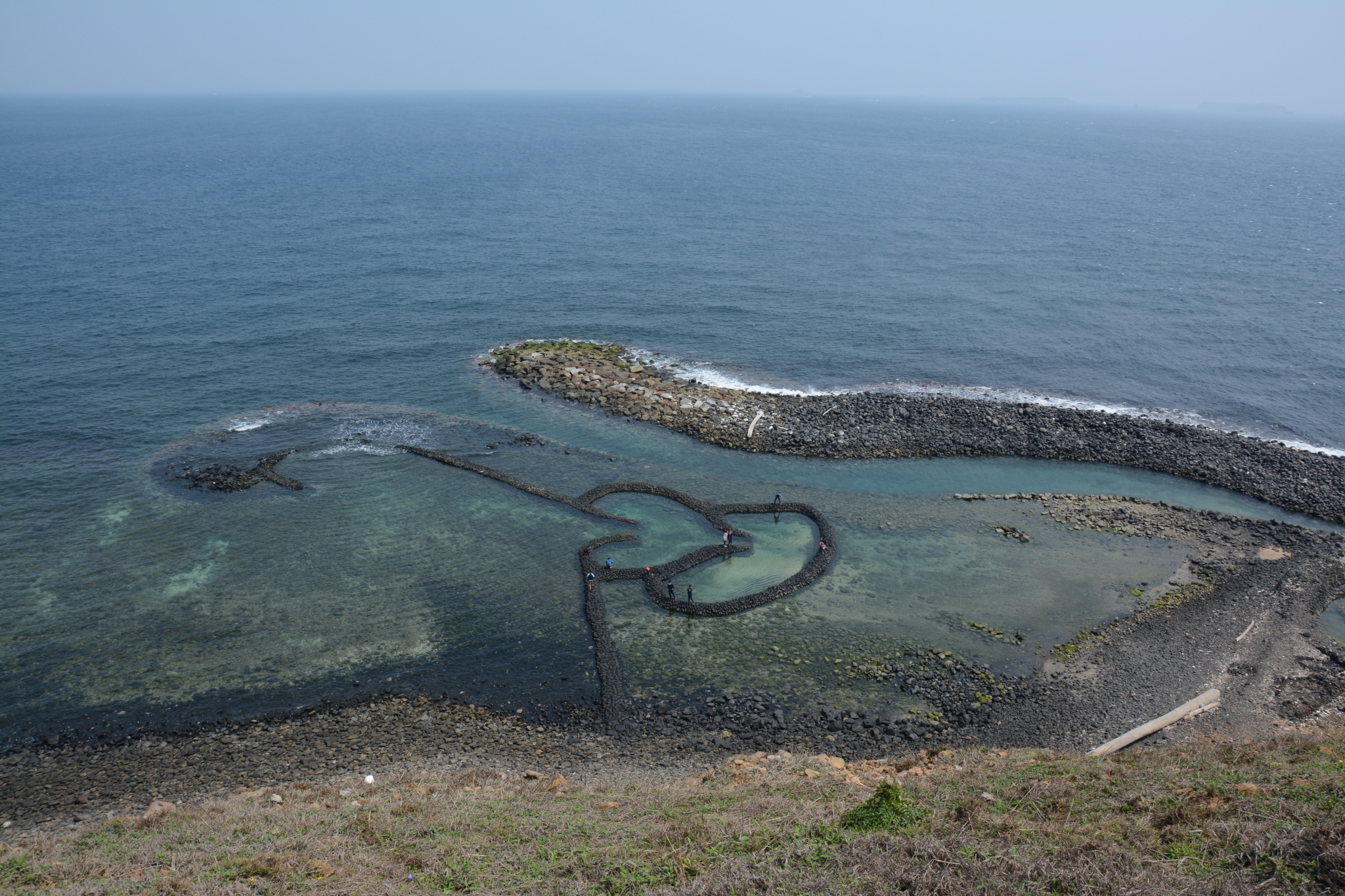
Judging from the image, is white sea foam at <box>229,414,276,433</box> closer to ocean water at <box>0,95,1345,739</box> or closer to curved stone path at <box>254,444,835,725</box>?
ocean water at <box>0,95,1345,739</box>

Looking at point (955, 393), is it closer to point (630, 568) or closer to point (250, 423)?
point (630, 568)

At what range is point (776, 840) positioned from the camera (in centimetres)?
2261

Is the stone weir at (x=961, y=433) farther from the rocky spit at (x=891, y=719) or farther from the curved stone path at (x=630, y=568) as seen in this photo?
the curved stone path at (x=630, y=568)

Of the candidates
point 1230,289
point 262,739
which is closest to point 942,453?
point 262,739

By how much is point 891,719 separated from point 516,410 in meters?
44.3

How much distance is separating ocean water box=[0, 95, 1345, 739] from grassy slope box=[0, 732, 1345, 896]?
385 inches

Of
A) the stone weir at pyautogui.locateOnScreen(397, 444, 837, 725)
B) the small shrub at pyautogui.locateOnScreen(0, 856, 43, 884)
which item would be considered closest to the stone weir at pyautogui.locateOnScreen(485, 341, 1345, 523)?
the stone weir at pyautogui.locateOnScreen(397, 444, 837, 725)

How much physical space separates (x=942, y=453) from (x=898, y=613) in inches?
863

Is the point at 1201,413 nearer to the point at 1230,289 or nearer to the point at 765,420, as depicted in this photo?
the point at 765,420

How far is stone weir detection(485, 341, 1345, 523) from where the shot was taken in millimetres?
55625

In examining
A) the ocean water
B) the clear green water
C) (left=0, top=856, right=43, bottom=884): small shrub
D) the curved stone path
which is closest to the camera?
(left=0, top=856, right=43, bottom=884): small shrub

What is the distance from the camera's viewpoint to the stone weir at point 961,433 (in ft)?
182

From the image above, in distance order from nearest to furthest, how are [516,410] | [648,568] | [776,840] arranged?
[776,840] → [648,568] → [516,410]

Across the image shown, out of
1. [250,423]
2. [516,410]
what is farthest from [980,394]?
[250,423]
